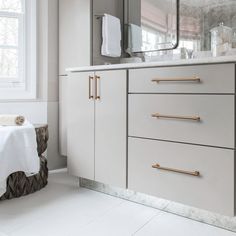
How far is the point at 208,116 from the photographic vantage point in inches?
61.3

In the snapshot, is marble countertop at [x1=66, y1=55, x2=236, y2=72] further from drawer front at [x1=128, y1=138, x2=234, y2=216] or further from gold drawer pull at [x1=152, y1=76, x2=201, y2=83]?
drawer front at [x1=128, y1=138, x2=234, y2=216]

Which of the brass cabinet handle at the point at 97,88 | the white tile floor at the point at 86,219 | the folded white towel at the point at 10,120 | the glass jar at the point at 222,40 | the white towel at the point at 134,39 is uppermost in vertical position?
the white towel at the point at 134,39

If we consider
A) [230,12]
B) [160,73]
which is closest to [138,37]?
[230,12]

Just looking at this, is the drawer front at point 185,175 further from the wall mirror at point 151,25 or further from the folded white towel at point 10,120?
the wall mirror at point 151,25

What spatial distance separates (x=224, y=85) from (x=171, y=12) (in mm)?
1133

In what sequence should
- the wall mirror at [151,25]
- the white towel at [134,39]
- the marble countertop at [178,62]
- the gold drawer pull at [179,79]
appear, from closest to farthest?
1. the marble countertop at [178,62]
2. the gold drawer pull at [179,79]
3. the wall mirror at [151,25]
4. the white towel at [134,39]

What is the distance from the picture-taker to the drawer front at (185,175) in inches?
59.9

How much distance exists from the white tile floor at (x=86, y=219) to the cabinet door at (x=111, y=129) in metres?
0.18

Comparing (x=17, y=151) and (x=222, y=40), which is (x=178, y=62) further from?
(x=17, y=151)

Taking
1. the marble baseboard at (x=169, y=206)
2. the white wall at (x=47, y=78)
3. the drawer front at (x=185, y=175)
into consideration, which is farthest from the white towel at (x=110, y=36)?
the marble baseboard at (x=169, y=206)

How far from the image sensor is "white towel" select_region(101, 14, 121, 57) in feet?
8.11

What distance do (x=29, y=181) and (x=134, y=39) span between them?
1495mm

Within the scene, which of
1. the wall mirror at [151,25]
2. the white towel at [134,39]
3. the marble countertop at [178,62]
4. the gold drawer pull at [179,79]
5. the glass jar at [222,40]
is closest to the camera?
the marble countertop at [178,62]

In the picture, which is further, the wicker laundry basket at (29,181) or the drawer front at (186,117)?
the wicker laundry basket at (29,181)
